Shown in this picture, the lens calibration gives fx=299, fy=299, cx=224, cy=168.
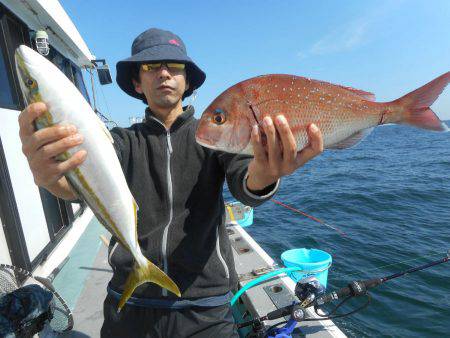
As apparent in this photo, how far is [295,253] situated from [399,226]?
23.3 feet

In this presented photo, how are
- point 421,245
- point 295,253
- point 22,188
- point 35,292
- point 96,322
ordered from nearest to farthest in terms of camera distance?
1. point 35,292
2. point 96,322
3. point 22,188
4. point 295,253
5. point 421,245

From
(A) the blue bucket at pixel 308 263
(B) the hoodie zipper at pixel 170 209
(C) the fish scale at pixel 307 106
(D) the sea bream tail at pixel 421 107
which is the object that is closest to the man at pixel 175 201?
(B) the hoodie zipper at pixel 170 209

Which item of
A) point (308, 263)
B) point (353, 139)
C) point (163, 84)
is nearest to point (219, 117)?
point (163, 84)

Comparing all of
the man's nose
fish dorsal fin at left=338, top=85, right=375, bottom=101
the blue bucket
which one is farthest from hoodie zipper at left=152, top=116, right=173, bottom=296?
the blue bucket

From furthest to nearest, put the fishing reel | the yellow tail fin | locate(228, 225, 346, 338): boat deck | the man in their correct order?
locate(228, 225, 346, 338): boat deck → the fishing reel → the man → the yellow tail fin

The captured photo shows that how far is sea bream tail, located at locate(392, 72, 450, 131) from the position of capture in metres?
1.64

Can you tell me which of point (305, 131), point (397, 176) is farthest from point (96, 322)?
point (397, 176)

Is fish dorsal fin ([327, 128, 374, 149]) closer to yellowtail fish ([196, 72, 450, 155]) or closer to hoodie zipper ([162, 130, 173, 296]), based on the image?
yellowtail fish ([196, 72, 450, 155])

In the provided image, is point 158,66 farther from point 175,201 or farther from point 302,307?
point 302,307

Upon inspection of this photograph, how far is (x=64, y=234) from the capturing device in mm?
5418

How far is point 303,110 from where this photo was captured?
5.41 feet

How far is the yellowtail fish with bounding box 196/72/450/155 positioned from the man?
7.0 inches

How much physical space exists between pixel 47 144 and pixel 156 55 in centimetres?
99

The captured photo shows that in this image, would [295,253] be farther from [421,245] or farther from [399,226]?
[399,226]
